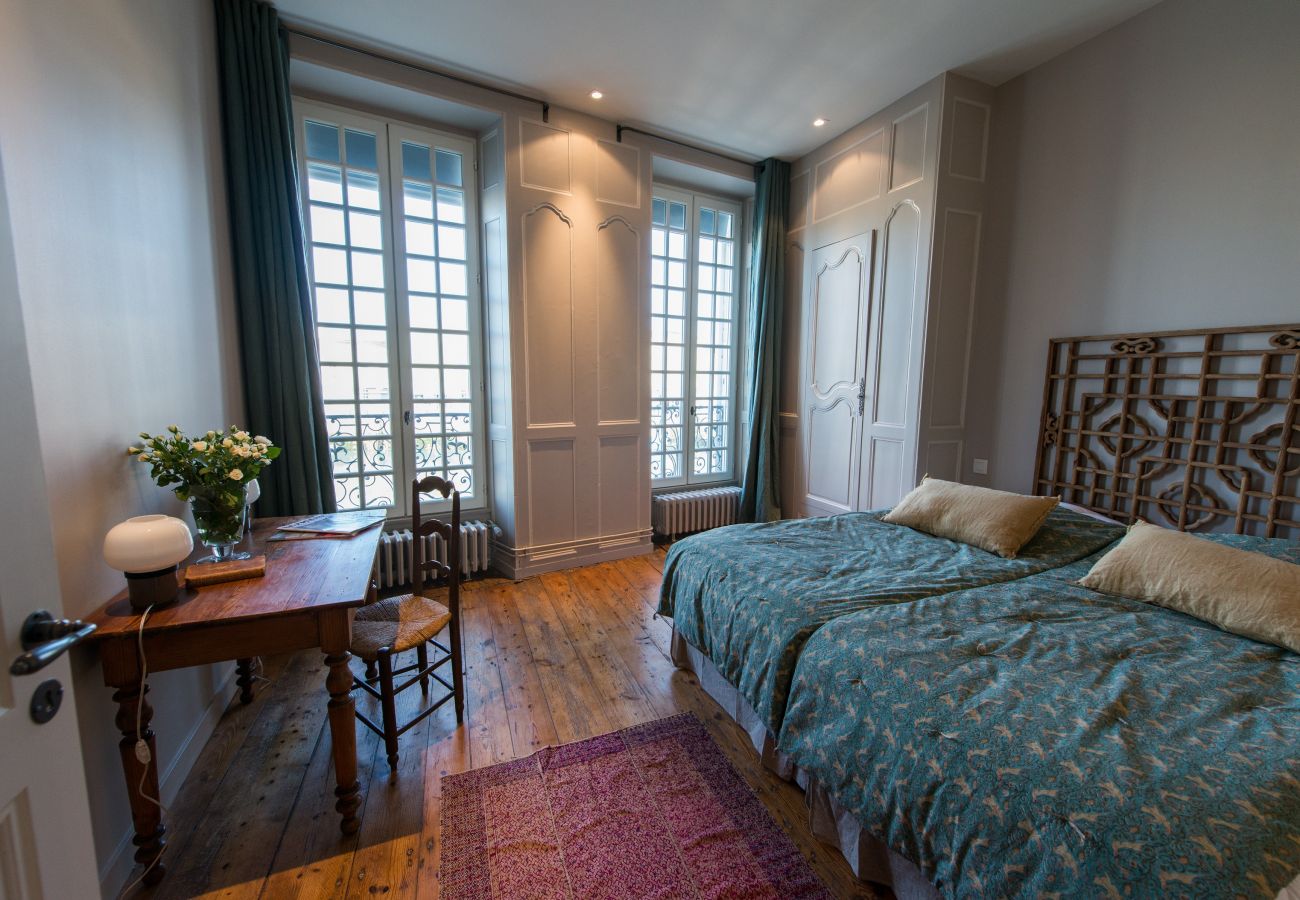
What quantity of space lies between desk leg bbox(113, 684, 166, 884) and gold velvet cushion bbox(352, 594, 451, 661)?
20.1 inches

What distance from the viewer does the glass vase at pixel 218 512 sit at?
5.24ft

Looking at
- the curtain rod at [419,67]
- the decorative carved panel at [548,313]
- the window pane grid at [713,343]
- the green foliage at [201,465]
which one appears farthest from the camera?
the window pane grid at [713,343]

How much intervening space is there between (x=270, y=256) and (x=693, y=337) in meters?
2.96

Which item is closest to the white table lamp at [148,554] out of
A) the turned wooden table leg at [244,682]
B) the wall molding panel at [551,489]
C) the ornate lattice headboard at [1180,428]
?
the turned wooden table leg at [244,682]

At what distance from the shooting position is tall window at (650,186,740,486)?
4.24 meters

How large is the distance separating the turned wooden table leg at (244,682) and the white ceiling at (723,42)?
3.10 m

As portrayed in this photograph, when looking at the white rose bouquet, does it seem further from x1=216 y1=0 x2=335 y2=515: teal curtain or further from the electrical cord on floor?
x1=216 y1=0 x2=335 y2=515: teal curtain

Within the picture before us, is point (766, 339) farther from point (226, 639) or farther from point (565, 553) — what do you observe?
point (226, 639)

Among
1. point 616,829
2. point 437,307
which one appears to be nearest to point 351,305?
point 437,307

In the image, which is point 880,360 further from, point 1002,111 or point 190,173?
point 190,173

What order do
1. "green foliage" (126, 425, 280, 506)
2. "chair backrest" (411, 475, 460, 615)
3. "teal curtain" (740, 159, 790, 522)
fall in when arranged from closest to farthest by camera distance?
→ 1. "green foliage" (126, 425, 280, 506)
2. "chair backrest" (411, 475, 460, 615)
3. "teal curtain" (740, 159, 790, 522)

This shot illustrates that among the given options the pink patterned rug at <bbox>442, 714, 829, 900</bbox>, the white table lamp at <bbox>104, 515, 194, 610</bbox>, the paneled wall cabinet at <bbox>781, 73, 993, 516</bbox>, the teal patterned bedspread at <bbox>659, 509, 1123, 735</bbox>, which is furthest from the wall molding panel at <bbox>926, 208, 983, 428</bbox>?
the white table lamp at <bbox>104, 515, 194, 610</bbox>

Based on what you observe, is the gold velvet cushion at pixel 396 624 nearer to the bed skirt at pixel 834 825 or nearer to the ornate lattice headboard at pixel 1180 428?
the bed skirt at pixel 834 825

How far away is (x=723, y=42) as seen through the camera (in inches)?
107
